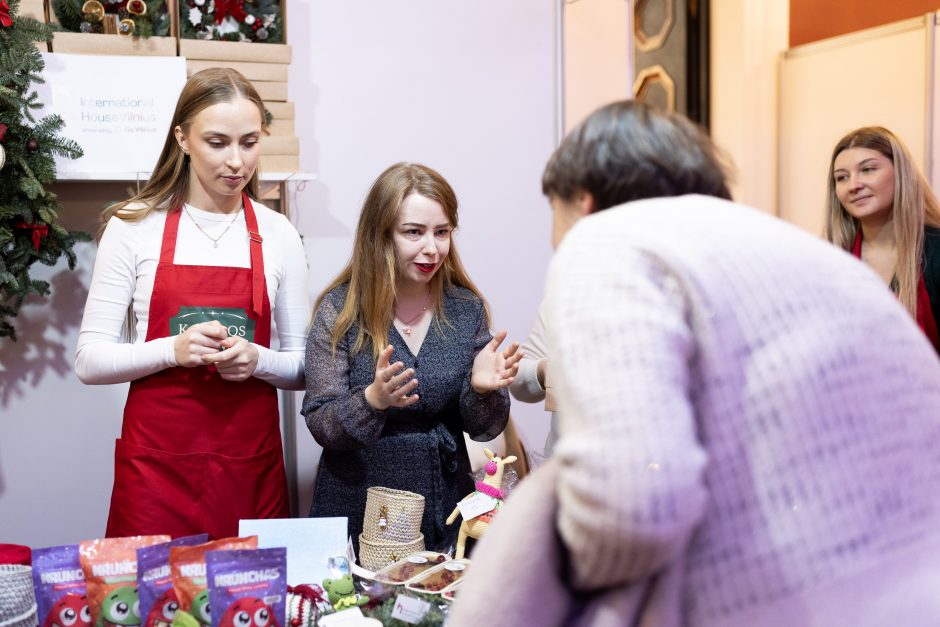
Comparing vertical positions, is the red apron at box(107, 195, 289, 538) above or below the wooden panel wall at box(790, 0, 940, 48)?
below

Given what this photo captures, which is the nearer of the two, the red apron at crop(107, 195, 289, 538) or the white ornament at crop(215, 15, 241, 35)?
the red apron at crop(107, 195, 289, 538)

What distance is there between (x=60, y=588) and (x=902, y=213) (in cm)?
255

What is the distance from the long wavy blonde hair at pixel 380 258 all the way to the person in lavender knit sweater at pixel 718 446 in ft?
4.10

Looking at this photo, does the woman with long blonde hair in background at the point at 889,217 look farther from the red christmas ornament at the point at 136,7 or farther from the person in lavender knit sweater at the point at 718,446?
the red christmas ornament at the point at 136,7

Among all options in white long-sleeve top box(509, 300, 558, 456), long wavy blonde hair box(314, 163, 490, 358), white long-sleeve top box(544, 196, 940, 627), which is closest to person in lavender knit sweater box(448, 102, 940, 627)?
white long-sleeve top box(544, 196, 940, 627)

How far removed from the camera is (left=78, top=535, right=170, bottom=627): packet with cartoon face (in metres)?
1.55

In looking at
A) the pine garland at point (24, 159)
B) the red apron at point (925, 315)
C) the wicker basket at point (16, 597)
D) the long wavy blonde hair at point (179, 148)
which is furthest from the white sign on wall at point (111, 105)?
the red apron at point (925, 315)

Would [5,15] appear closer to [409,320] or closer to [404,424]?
[409,320]

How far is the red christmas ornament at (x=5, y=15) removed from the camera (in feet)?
8.27

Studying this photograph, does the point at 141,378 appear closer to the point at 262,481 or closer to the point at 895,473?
the point at 262,481

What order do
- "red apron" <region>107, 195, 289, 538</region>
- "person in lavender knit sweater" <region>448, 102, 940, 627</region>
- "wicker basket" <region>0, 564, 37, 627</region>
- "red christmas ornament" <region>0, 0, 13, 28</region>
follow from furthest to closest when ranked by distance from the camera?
"red christmas ornament" <region>0, 0, 13, 28</region> < "red apron" <region>107, 195, 289, 538</region> < "wicker basket" <region>0, 564, 37, 627</region> < "person in lavender knit sweater" <region>448, 102, 940, 627</region>

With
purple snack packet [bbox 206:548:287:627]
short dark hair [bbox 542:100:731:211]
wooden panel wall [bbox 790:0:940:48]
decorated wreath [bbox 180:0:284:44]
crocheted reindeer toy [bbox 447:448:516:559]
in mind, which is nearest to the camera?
short dark hair [bbox 542:100:731:211]

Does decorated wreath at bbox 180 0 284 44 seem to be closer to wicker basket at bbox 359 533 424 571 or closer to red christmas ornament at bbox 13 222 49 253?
red christmas ornament at bbox 13 222 49 253

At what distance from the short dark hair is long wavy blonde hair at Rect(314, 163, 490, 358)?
1.17m
